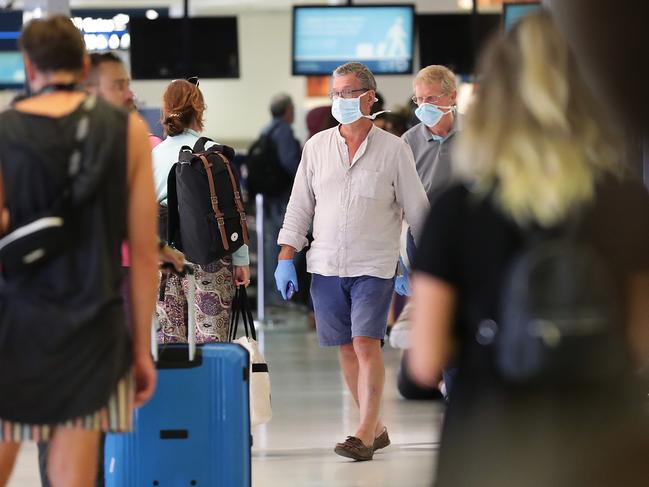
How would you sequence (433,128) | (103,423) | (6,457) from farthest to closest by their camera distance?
1. (433,128)
2. (6,457)
3. (103,423)

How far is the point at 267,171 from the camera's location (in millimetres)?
10500

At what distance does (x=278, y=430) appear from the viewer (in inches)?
246

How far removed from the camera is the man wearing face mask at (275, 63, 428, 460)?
17.5 ft

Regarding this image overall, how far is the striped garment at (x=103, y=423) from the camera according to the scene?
2.89 m

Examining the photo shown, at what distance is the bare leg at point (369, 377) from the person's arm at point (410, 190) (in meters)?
0.51

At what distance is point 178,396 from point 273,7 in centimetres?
1464

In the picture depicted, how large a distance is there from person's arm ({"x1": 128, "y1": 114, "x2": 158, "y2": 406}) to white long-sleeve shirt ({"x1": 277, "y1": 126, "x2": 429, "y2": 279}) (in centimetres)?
237

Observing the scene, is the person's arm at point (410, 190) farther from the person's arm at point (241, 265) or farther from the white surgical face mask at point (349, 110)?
the person's arm at point (241, 265)

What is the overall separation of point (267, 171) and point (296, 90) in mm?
7569

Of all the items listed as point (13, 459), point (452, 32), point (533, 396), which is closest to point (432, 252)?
point (533, 396)

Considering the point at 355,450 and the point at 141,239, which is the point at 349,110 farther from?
the point at 141,239

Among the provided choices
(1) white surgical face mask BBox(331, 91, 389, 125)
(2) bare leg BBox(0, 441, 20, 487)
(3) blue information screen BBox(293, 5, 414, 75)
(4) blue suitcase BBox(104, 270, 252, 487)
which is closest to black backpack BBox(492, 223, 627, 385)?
(2) bare leg BBox(0, 441, 20, 487)

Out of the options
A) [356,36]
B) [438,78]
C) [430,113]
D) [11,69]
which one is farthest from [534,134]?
[356,36]

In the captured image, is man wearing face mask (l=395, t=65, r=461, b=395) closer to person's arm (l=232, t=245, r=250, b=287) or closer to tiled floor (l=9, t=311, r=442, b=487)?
tiled floor (l=9, t=311, r=442, b=487)
